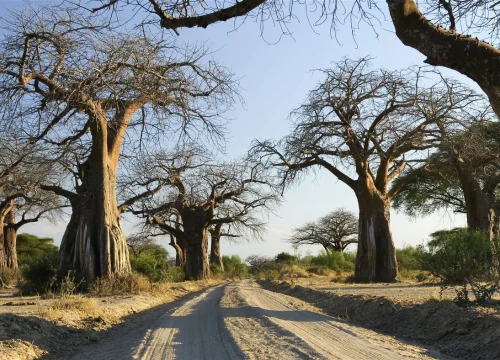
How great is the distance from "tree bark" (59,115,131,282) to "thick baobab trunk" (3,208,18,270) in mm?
20539

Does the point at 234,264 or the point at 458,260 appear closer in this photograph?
the point at 458,260

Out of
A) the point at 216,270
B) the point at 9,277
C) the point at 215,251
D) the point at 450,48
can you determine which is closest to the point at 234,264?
the point at 215,251

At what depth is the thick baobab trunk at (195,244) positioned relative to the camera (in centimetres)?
3462

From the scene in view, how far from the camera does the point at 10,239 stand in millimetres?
37094

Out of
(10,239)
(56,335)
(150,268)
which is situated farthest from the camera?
(10,239)

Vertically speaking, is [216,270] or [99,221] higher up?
[99,221]

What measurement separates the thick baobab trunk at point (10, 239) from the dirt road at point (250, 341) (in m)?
29.6

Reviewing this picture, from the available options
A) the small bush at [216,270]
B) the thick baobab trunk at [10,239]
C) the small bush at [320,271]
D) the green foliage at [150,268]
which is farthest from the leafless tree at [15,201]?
the small bush at [320,271]

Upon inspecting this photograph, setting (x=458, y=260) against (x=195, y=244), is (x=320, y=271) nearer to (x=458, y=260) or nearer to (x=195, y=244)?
(x=195, y=244)

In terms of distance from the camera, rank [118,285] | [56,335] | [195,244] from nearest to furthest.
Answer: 1. [56,335]
2. [118,285]
3. [195,244]

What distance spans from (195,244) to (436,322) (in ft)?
91.0

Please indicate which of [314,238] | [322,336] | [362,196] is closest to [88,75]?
[322,336]

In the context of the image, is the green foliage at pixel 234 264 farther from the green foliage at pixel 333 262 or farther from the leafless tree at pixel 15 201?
the leafless tree at pixel 15 201

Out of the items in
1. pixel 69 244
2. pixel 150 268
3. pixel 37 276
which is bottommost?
pixel 37 276
